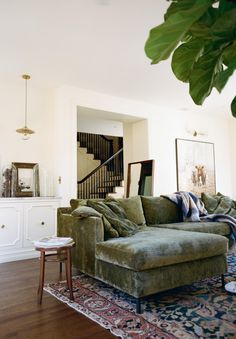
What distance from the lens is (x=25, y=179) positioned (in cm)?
445

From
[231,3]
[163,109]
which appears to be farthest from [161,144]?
[231,3]

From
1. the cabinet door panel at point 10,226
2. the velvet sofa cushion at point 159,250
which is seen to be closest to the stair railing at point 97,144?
the cabinet door panel at point 10,226

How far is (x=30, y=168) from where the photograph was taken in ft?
14.8

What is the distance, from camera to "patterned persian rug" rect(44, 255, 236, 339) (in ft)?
5.91

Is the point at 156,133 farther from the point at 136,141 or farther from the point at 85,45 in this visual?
the point at 85,45

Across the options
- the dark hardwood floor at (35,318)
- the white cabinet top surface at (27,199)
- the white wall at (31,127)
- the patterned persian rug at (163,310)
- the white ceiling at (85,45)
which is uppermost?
the white ceiling at (85,45)

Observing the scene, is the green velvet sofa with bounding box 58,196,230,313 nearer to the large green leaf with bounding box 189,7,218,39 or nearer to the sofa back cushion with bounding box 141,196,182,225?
the sofa back cushion with bounding box 141,196,182,225

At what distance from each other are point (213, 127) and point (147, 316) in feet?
19.4

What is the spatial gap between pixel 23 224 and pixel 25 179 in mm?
749

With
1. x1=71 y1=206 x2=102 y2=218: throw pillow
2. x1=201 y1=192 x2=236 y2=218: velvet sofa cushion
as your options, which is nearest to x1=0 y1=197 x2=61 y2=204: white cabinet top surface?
x1=71 y1=206 x2=102 y2=218: throw pillow

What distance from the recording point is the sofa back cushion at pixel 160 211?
3.97 metres

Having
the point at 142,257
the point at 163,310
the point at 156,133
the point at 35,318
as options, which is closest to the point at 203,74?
the point at 142,257

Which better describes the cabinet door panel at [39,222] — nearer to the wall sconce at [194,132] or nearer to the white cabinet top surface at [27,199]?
the white cabinet top surface at [27,199]

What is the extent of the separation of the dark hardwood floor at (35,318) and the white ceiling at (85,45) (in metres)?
2.76
